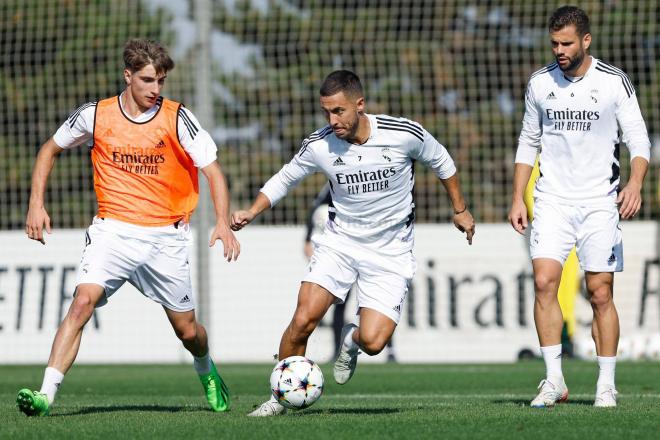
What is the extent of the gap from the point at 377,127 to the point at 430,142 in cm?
37

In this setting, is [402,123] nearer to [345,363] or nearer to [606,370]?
[345,363]

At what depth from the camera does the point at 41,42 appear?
19.4m

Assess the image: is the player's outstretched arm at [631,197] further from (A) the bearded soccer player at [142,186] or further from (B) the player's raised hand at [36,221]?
(B) the player's raised hand at [36,221]

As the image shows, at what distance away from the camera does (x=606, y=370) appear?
842 centimetres

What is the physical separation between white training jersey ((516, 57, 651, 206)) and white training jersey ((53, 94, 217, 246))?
87.4 inches

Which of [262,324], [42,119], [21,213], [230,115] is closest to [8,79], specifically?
[42,119]

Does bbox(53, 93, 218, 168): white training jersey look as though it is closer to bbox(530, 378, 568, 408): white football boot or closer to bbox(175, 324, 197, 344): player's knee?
bbox(175, 324, 197, 344): player's knee

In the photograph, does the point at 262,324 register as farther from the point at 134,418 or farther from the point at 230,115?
the point at 134,418

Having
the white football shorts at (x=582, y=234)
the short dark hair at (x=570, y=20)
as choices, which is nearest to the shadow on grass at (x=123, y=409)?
the white football shorts at (x=582, y=234)

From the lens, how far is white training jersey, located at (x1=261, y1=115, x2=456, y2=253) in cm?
829

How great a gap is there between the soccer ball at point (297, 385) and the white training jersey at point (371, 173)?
1100 mm

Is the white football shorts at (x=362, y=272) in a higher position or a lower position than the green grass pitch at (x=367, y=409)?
higher

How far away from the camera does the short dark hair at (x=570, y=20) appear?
27.0 ft

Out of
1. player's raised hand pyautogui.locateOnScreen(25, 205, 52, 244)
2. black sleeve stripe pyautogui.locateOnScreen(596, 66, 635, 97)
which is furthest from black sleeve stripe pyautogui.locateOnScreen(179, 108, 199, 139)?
black sleeve stripe pyautogui.locateOnScreen(596, 66, 635, 97)
